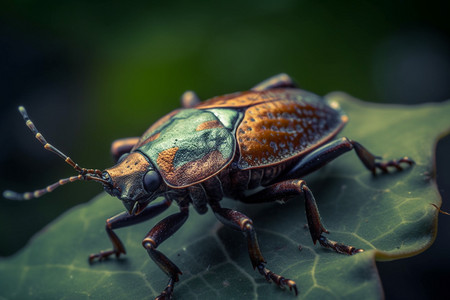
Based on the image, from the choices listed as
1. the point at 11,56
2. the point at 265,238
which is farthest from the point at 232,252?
the point at 11,56

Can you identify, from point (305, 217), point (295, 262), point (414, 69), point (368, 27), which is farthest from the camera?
point (414, 69)

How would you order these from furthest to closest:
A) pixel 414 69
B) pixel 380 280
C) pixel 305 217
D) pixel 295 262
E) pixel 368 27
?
pixel 414 69 < pixel 368 27 < pixel 305 217 < pixel 295 262 < pixel 380 280

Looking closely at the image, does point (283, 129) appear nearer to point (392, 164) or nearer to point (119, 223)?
point (392, 164)

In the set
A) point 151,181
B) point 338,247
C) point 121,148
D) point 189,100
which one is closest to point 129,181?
point 151,181

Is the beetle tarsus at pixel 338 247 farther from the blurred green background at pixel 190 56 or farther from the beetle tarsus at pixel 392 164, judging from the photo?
the blurred green background at pixel 190 56

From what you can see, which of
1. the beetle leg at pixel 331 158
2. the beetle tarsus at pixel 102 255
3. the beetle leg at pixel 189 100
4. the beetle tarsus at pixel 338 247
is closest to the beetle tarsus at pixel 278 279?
the beetle tarsus at pixel 338 247

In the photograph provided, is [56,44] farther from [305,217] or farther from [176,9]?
[305,217]

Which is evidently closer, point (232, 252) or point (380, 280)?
point (380, 280)
